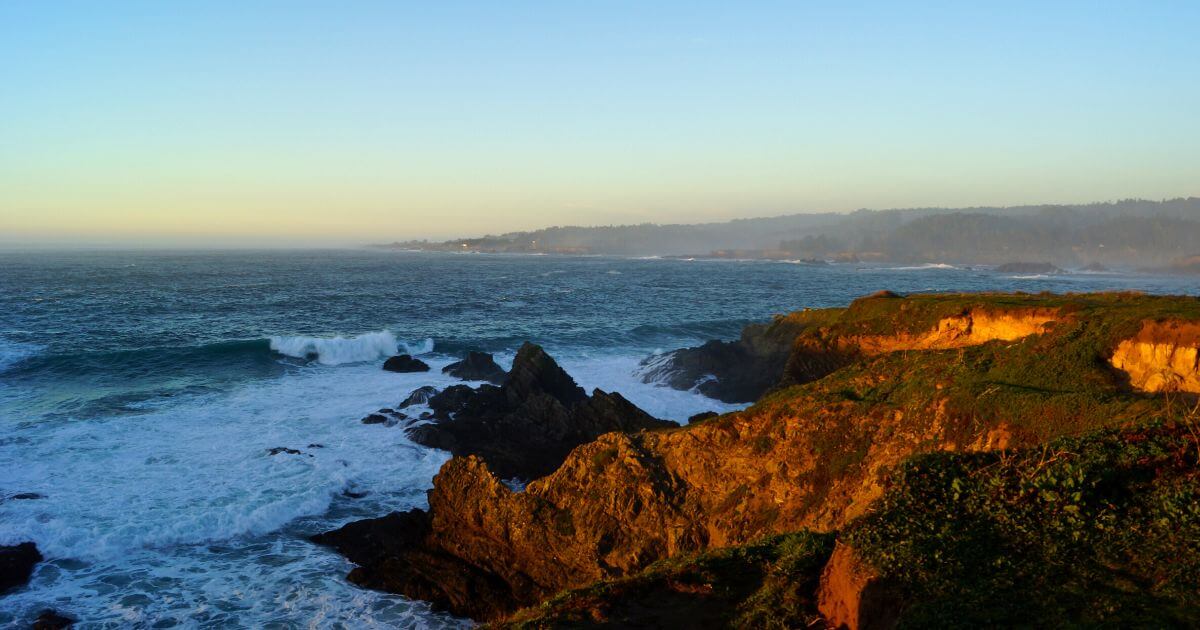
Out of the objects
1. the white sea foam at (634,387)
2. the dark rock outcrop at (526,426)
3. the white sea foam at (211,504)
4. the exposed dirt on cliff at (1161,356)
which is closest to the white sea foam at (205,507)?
the white sea foam at (211,504)

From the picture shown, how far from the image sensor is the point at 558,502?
1554 centimetres

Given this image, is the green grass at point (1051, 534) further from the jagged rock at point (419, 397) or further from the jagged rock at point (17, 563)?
the jagged rock at point (419, 397)

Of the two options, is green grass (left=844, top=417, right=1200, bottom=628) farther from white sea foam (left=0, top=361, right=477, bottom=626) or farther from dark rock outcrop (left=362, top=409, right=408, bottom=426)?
dark rock outcrop (left=362, top=409, right=408, bottom=426)

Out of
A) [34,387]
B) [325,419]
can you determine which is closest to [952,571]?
[325,419]

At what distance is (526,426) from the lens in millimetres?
24062

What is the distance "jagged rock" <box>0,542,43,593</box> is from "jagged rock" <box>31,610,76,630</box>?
2.13m

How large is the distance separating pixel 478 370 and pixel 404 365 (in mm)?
5439

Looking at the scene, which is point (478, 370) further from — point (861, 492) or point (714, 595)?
point (714, 595)

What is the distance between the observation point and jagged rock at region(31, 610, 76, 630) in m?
13.3

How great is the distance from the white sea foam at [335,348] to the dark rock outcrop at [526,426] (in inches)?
678

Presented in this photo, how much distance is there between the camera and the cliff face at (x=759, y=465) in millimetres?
13188

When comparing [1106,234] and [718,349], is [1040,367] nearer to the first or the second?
[718,349]

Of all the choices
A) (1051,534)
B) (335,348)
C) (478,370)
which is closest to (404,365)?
(478,370)

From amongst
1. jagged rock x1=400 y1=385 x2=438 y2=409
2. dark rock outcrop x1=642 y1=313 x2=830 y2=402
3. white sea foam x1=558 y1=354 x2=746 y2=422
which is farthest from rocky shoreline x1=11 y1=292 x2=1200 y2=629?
white sea foam x1=558 y1=354 x2=746 y2=422
